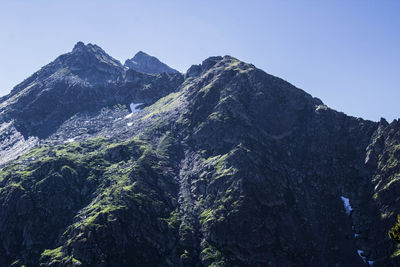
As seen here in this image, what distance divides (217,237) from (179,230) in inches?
838

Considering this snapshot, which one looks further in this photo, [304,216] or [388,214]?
[304,216]

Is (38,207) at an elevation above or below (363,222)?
below

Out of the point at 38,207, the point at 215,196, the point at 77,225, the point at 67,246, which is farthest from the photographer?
the point at 215,196

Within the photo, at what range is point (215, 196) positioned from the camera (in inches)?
7638

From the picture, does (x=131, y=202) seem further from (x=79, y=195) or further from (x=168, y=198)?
(x=79, y=195)

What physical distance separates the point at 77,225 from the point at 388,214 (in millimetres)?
164562

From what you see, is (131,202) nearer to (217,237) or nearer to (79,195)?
(79,195)

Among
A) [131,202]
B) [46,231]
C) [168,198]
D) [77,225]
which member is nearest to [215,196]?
[168,198]

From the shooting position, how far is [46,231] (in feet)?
561

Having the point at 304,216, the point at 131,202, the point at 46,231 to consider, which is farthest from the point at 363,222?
the point at 46,231

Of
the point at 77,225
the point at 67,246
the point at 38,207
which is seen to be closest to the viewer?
the point at 67,246

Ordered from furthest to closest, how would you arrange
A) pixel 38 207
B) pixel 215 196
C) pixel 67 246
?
1. pixel 215 196
2. pixel 38 207
3. pixel 67 246

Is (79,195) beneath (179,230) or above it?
above

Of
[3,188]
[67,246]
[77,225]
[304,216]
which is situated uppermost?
[304,216]
